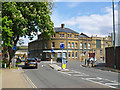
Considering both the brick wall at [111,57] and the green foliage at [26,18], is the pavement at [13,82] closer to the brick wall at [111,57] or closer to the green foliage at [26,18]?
the green foliage at [26,18]

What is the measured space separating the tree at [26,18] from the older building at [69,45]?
100ft

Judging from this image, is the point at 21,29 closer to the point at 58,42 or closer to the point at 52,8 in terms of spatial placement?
the point at 52,8

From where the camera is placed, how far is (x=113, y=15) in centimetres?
2283

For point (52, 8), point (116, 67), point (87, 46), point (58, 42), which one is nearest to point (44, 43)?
point (58, 42)

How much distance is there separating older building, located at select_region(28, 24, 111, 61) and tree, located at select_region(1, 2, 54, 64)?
30.6 m

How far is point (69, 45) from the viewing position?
198 ft

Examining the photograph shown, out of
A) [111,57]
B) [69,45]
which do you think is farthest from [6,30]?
[69,45]

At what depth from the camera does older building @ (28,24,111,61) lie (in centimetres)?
5816

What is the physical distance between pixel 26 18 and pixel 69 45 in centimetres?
3902

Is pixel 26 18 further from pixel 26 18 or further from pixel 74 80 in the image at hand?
pixel 74 80

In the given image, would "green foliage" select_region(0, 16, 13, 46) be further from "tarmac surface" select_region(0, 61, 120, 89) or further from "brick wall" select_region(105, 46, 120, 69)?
"brick wall" select_region(105, 46, 120, 69)

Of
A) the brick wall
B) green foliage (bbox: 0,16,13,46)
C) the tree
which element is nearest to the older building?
the brick wall

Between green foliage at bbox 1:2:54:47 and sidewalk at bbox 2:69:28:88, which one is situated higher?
green foliage at bbox 1:2:54:47

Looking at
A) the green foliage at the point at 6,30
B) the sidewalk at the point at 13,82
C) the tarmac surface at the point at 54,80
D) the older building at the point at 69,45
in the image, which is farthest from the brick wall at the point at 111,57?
the older building at the point at 69,45
